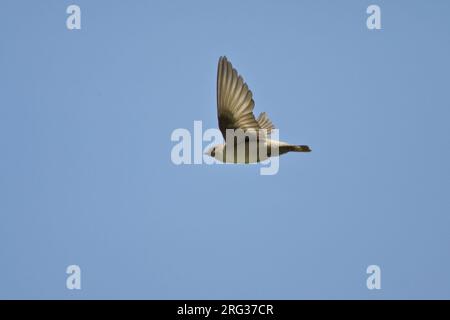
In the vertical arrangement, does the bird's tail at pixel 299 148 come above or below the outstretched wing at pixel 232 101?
below

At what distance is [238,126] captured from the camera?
4906 millimetres

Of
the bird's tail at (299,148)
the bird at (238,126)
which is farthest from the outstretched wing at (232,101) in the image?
the bird's tail at (299,148)

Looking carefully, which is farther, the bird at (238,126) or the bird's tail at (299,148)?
the bird at (238,126)

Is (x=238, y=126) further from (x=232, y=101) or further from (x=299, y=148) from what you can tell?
(x=299, y=148)

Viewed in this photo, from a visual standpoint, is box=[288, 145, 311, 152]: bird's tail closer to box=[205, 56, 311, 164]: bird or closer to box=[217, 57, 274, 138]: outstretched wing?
box=[205, 56, 311, 164]: bird

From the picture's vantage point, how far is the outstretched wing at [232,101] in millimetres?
4785

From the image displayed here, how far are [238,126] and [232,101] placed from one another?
18 cm

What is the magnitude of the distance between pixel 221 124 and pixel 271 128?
826 mm

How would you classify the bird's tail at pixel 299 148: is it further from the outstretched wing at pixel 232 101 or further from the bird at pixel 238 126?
the outstretched wing at pixel 232 101

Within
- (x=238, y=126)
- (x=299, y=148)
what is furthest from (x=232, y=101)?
(x=299, y=148)

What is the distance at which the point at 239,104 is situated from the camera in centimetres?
484

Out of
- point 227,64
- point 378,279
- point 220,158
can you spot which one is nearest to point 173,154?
Answer: point 220,158

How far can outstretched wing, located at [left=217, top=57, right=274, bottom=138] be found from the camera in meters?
4.79
